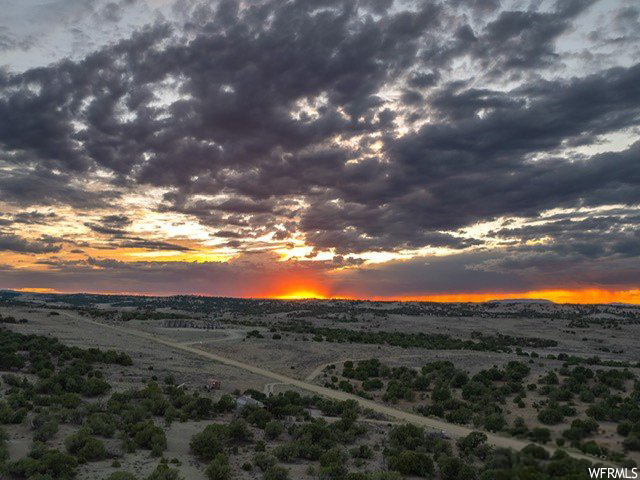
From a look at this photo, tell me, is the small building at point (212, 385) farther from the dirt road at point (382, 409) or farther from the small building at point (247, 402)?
the dirt road at point (382, 409)

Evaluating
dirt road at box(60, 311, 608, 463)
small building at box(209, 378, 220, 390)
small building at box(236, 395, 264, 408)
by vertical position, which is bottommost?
dirt road at box(60, 311, 608, 463)

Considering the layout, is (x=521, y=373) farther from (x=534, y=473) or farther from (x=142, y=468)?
(x=142, y=468)

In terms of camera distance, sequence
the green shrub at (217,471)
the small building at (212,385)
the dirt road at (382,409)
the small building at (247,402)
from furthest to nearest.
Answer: the small building at (212,385) → the small building at (247,402) → the dirt road at (382,409) → the green shrub at (217,471)

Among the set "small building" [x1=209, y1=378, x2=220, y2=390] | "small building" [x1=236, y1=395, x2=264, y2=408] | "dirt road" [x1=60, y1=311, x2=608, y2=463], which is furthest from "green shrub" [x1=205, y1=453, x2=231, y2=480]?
"small building" [x1=209, y1=378, x2=220, y2=390]

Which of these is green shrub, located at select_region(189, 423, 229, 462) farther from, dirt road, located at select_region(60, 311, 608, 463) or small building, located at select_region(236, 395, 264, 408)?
dirt road, located at select_region(60, 311, 608, 463)

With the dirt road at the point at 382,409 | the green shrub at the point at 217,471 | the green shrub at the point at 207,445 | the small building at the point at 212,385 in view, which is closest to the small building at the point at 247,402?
the small building at the point at 212,385

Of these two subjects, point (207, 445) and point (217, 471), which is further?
point (207, 445)

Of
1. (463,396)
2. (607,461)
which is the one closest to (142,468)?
(607,461)

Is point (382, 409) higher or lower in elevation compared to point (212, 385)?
lower

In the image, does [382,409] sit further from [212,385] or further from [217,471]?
[217,471]

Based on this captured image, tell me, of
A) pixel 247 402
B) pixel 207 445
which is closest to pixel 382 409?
pixel 247 402

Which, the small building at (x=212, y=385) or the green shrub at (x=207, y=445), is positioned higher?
the green shrub at (x=207, y=445)
